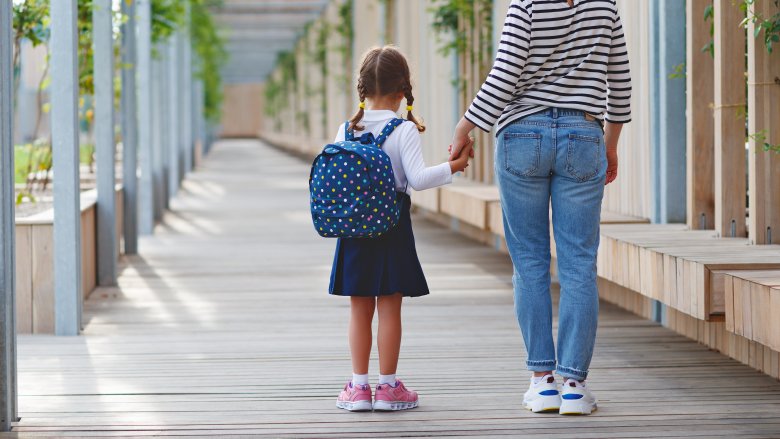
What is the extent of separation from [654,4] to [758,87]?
1.22 metres

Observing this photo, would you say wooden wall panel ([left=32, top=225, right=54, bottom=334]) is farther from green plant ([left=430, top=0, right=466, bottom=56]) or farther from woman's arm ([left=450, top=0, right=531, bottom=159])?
green plant ([left=430, top=0, right=466, bottom=56])

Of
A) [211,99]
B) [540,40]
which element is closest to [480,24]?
[540,40]

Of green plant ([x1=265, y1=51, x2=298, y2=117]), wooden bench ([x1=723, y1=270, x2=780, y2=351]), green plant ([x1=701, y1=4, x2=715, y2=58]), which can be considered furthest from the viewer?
green plant ([x1=265, y1=51, x2=298, y2=117])

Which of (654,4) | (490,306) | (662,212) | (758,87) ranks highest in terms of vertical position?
(654,4)

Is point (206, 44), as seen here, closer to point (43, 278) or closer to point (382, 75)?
point (43, 278)

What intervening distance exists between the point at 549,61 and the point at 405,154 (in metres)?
0.47

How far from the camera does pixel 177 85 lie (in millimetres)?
15961

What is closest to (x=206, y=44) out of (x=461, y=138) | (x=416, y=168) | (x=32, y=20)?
(x=32, y=20)

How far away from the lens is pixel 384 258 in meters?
3.71

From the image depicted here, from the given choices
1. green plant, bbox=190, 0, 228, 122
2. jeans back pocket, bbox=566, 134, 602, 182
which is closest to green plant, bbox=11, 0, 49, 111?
jeans back pocket, bbox=566, 134, 602, 182

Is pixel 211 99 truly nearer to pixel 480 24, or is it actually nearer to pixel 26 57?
pixel 26 57

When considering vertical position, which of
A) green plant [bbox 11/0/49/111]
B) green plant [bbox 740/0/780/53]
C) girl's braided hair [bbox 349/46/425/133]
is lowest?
girl's braided hair [bbox 349/46/425/133]

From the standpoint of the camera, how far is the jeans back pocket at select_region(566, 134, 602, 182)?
11.6 ft

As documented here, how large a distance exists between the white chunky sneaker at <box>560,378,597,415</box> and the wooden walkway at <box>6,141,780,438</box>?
34 millimetres
